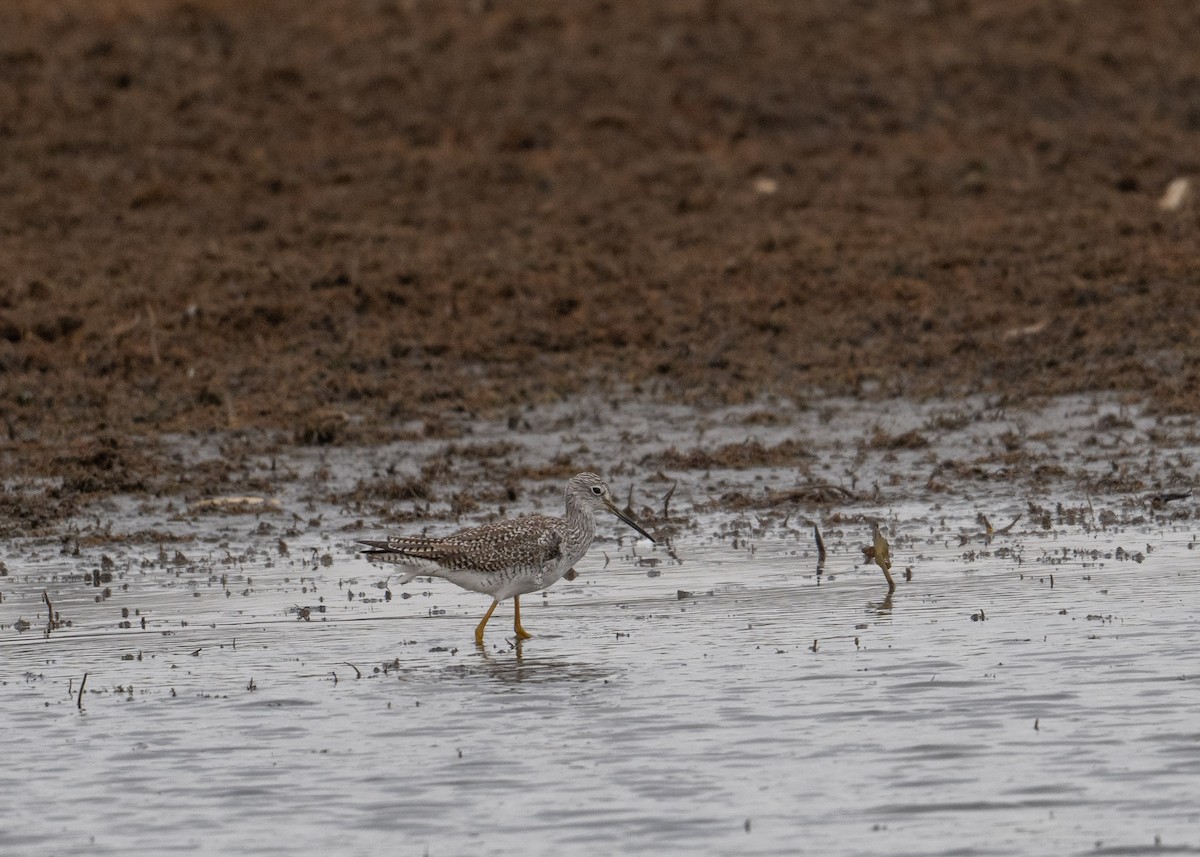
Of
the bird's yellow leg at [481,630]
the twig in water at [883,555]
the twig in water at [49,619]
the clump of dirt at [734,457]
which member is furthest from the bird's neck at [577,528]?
the clump of dirt at [734,457]

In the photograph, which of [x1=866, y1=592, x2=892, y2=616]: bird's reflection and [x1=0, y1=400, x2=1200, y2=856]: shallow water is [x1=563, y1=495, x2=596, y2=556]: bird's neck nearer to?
[x1=0, y1=400, x2=1200, y2=856]: shallow water

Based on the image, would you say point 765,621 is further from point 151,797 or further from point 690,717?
point 151,797

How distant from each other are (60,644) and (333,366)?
668 cm

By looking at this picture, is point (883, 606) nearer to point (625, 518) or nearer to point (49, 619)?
point (625, 518)

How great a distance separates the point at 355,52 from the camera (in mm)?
23703

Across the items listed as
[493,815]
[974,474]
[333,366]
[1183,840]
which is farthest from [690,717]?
[333,366]

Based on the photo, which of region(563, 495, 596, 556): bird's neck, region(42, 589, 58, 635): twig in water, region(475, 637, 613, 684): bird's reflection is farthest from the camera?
region(563, 495, 596, 556): bird's neck

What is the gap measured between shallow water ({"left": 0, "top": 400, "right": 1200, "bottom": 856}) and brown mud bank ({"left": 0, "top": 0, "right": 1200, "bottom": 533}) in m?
1.88

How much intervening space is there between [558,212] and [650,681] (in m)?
11.5

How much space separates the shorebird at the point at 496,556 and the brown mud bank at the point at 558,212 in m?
3.71

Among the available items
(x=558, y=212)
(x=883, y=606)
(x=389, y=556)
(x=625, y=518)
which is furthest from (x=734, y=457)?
(x=558, y=212)

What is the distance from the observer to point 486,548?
33.3 ft

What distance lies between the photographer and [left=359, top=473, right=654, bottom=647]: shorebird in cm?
1010

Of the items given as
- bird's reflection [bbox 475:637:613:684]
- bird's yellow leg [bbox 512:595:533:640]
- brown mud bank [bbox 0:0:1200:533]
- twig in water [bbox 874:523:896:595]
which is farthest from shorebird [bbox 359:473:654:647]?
brown mud bank [bbox 0:0:1200:533]
